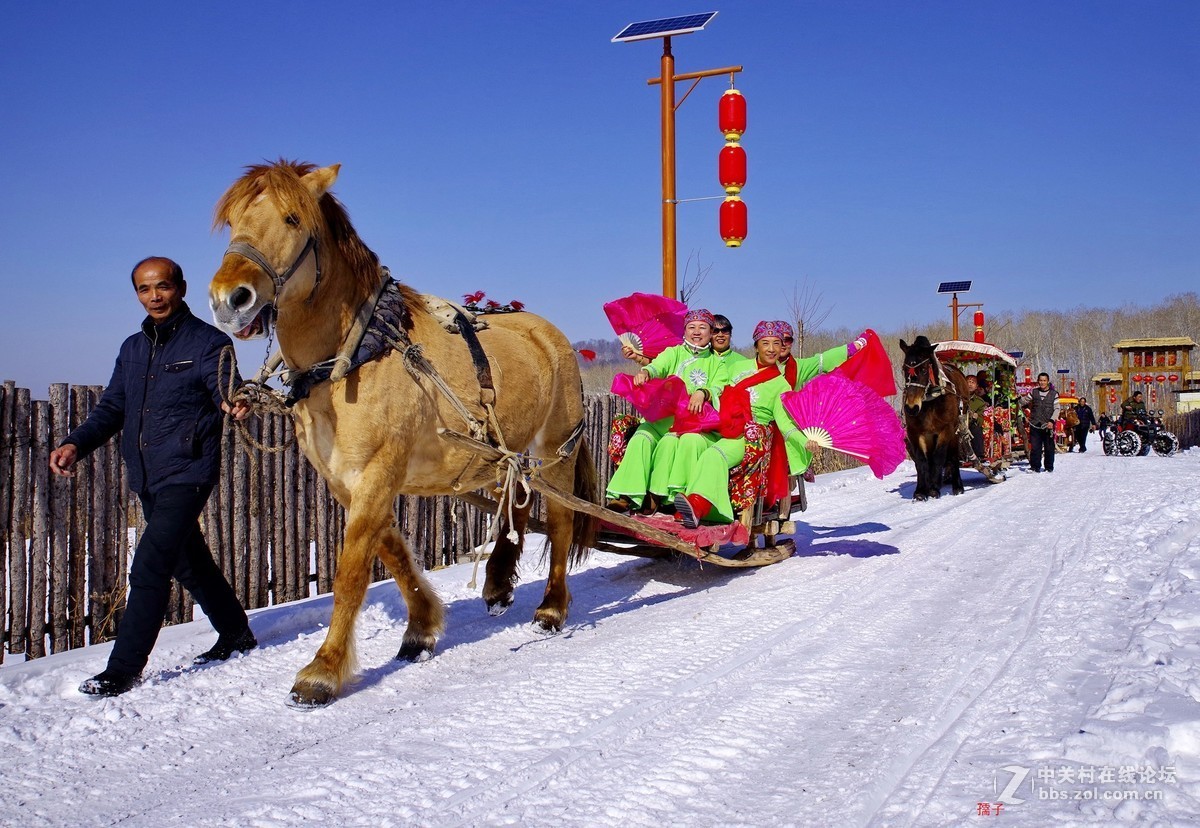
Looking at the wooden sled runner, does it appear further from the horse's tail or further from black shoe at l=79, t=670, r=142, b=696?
black shoe at l=79, t=670, r=142, b=696

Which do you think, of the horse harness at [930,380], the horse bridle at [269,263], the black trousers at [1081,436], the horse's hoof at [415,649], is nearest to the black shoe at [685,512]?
the horse's hoof at [415,649]

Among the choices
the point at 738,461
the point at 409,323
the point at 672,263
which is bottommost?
the point at 738,461

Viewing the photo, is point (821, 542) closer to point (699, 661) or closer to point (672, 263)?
point (672, 263)

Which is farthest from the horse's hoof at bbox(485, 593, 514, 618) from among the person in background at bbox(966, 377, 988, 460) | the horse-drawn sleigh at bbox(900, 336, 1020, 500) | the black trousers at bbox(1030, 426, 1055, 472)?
the black trousers at bbox(1030, 426, 1055, 472)

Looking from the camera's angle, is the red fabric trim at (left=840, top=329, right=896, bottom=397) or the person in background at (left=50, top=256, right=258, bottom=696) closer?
the person in background at (left=50, top=256, right=258, bottom=696)

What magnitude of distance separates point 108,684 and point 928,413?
10.9 metres

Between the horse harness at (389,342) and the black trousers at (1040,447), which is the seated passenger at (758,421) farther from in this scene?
the black trousers at (1040,447)

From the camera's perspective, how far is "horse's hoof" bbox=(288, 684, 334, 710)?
3.50 metres

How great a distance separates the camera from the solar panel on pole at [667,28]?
934 centimetres

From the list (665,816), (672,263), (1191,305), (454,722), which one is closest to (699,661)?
(454,722)

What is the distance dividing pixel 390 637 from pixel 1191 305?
8546cm

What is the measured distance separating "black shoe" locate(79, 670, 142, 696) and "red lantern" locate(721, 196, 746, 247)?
8.07m

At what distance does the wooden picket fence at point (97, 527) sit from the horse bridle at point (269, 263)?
1.41m

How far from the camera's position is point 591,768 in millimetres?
2830
